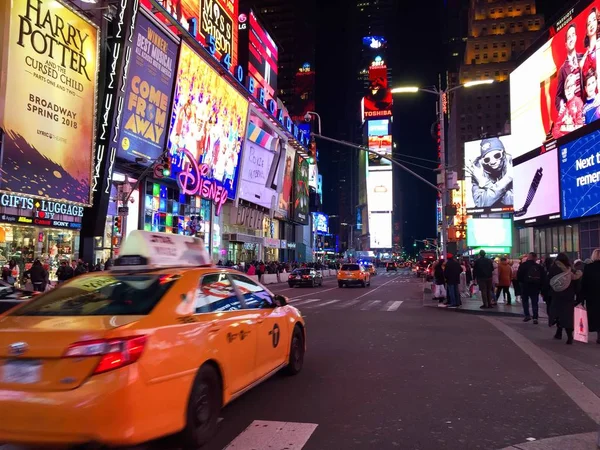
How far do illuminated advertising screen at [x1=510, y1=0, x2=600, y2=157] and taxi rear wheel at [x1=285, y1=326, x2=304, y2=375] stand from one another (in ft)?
123

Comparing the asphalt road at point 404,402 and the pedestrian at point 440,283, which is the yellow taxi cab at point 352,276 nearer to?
the pedestrian at point 440,283

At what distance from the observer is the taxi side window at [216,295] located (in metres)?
4.67

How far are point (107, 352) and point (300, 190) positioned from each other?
70872 millimetres

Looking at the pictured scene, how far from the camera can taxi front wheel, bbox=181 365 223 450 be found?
401 cm

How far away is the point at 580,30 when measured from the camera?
38.9m

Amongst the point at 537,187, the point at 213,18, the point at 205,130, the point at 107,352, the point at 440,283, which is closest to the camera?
the point at 107,352

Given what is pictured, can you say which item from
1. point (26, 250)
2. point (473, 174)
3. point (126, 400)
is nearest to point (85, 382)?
point (126, 400)

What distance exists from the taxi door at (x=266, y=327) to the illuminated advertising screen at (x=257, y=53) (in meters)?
62.0

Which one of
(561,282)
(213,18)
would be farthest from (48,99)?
(213,18)

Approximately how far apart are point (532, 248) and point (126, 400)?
61.0 meters

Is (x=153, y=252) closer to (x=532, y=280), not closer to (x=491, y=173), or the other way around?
(x=532, y=280)

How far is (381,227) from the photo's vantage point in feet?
586

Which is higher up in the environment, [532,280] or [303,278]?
[532,280]

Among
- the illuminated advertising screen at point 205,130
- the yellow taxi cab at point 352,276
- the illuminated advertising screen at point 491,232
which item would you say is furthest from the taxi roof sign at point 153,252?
the illuminated advertising screen at point 491,232
